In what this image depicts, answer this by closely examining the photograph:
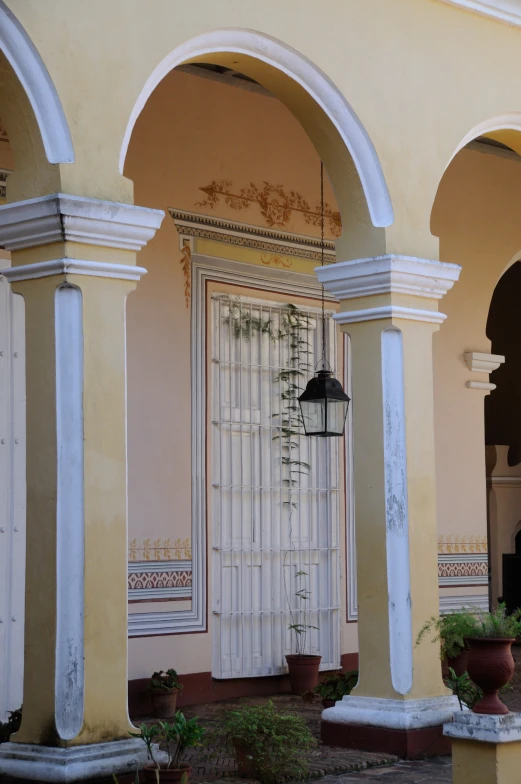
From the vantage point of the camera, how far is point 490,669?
510 centimetres

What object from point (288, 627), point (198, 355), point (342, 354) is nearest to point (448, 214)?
point (342, 354)

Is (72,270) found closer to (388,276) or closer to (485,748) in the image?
(388,276)

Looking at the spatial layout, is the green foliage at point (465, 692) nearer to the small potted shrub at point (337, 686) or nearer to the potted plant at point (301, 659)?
the small potted shrub at point (337, 686)

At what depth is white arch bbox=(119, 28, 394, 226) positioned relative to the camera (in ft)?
19.7

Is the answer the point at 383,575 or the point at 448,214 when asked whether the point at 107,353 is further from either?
the point at 448,214

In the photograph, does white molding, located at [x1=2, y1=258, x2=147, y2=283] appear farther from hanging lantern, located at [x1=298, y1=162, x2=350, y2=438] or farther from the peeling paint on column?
hanging lantern, located at [x1=298, y1=162, x2=350, y2=438]

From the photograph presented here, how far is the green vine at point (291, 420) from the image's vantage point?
9.09 meters

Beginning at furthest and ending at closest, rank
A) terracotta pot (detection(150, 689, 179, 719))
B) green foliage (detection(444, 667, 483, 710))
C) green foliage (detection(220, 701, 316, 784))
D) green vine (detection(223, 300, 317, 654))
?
green vine (detection(223, 300, 317, 654)), terracotta pot (detection(150, 689, 179, 719)), green foliage (detection(220, 701, 316, 784)), green foliage (detection(444, 667, 483, 710))

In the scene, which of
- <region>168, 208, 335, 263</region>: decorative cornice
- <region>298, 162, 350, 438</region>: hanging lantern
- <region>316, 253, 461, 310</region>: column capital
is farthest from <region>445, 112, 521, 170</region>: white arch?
<region>168, 208, 335, 263</region>: decorative cornice

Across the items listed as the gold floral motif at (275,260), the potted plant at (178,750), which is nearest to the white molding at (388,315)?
the gold floral motif at (275,260)

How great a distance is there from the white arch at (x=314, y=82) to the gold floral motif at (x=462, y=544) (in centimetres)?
433

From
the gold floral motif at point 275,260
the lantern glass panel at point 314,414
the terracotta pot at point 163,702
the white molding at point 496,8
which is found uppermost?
the white molding at point 496,8

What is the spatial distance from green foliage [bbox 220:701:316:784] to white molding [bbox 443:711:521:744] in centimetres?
100

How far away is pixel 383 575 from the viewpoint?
6.51 metres
